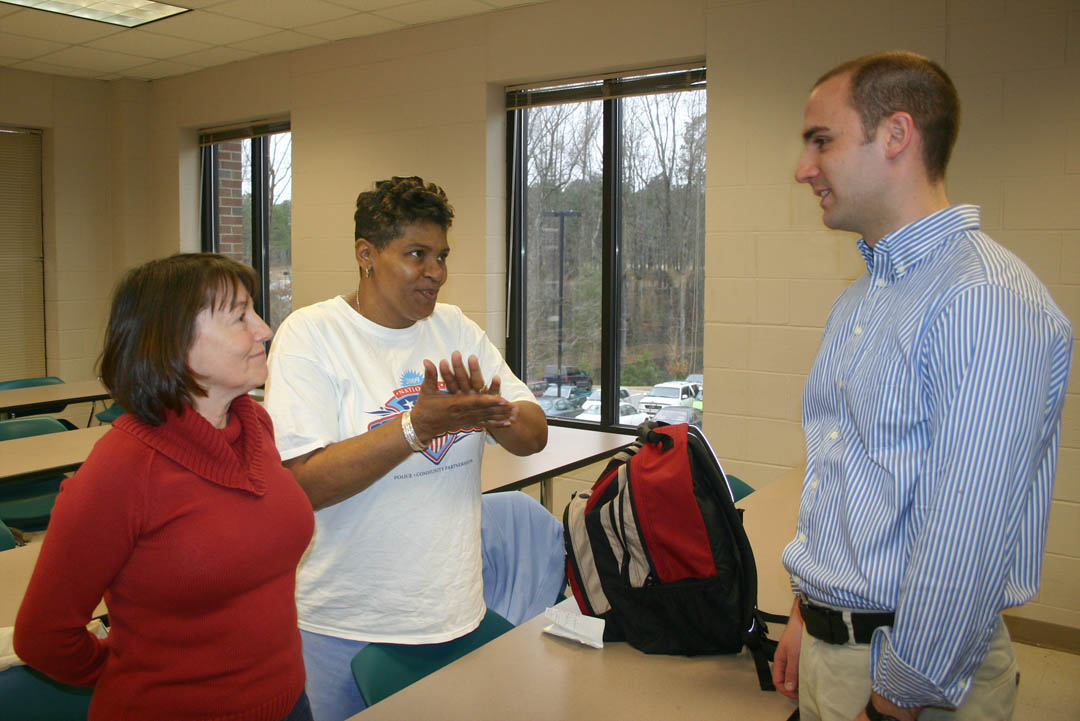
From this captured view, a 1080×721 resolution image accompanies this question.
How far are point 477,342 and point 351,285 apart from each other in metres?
3.58

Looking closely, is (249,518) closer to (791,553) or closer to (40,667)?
(40,667)

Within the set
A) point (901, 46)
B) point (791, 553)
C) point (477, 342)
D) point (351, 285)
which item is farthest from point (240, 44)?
point (791, 553)

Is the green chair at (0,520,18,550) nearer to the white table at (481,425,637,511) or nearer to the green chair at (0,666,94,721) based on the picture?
the green chair at (0,666,94,721)

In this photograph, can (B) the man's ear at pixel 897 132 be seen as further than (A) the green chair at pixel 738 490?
No

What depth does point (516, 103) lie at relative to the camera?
4918 mm

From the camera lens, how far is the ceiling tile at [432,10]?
15.2ft

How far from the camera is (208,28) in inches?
205

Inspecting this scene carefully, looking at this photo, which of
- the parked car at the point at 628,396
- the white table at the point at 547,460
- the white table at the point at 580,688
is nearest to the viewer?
the white table at the point at 580,688

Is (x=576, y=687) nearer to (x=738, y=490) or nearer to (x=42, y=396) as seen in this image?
(x=738, y=490)

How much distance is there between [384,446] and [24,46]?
18.7ft

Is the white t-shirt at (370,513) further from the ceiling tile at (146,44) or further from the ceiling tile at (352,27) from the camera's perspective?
the ceiling tile at (146,44)

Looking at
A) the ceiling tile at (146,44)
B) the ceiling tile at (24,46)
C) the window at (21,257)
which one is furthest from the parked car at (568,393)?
the window at (21,257)

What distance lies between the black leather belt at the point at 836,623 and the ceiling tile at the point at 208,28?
4983mm

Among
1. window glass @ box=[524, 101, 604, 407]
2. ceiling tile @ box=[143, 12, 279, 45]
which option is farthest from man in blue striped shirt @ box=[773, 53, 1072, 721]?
ceiling tile @ box=[143, 12, 279, 45]
